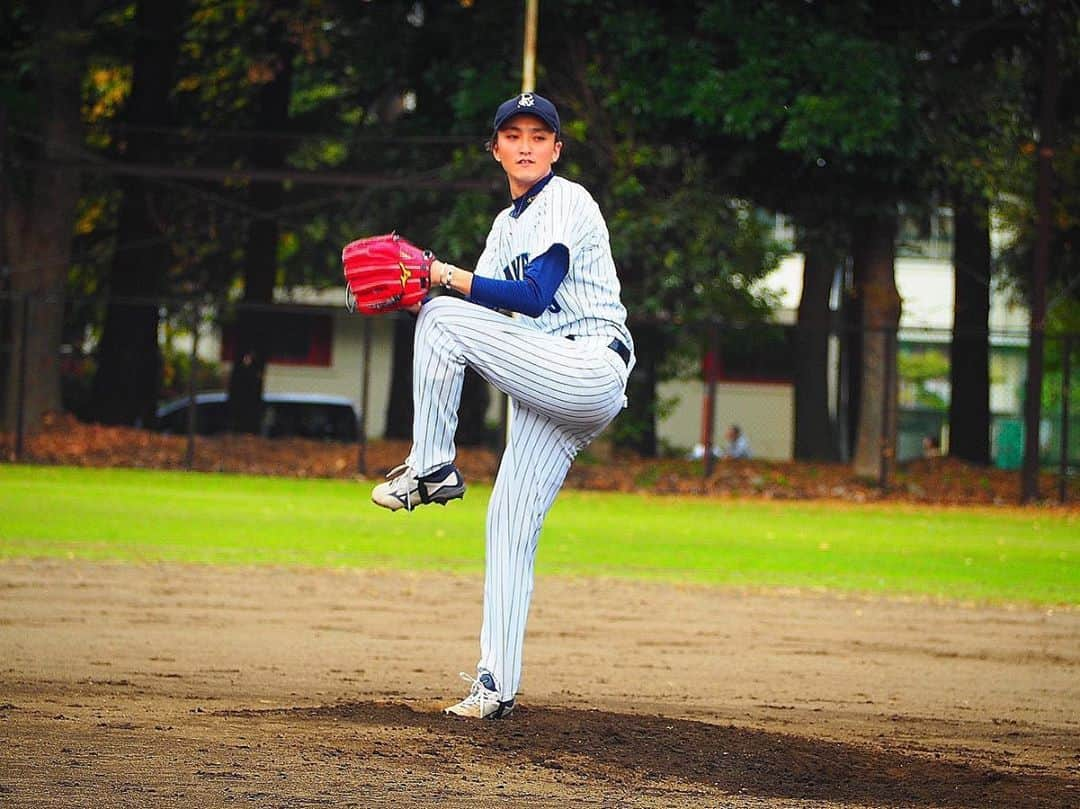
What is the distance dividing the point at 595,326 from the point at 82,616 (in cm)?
494

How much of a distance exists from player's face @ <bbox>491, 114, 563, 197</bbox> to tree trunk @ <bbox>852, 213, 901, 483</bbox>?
767 inches

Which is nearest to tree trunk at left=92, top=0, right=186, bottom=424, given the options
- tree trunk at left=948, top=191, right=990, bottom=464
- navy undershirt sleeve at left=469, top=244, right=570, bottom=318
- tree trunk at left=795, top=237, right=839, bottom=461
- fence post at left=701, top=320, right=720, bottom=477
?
fence post at left=701, top=320, right=720, bottom=477

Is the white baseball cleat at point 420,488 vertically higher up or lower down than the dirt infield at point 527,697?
higher up

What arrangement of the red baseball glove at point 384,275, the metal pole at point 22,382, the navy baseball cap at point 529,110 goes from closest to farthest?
the red baseball glove at point 384,275
the navy baseball cap at point 529,110
the metal pole at point 22,382

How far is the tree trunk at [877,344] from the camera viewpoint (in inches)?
981

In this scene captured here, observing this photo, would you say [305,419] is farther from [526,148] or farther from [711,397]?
[526,148]

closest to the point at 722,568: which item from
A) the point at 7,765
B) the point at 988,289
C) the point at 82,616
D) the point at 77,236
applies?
the point at 82,616

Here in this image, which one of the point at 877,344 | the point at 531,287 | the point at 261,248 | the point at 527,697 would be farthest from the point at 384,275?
the point at 261,248

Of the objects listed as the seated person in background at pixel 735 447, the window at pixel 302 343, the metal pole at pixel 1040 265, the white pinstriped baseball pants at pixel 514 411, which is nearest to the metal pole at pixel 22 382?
the seated person in background at pixel 735 447

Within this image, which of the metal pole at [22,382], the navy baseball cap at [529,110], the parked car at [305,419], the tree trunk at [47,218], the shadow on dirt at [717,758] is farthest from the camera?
the parked car at [305,419]

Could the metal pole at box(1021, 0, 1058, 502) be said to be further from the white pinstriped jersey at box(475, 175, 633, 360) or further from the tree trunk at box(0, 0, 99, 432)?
the white pinstriped jersey at box(475, 175, 633, 360)

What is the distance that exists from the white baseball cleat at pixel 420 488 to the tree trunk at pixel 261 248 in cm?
2265

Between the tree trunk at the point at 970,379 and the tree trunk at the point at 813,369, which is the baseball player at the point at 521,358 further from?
the tree trunk at the point at 970,379

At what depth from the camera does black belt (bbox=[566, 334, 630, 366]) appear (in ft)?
18.5
